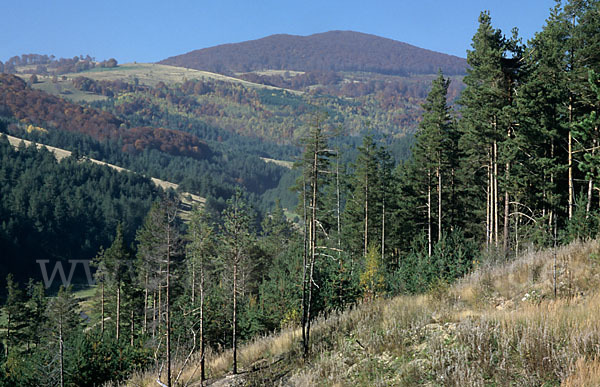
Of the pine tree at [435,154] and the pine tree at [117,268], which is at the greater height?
the pine tree at [435,154]

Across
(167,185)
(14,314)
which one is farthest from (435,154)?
(167,185)

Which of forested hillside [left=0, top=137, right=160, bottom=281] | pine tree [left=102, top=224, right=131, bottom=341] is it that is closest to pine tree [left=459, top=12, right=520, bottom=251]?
pine tree [left=102, top=224, right=131, bottom=341]

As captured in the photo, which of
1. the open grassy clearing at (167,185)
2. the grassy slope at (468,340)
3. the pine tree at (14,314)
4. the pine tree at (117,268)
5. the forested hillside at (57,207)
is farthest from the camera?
the open grassy clearing at (167,185)

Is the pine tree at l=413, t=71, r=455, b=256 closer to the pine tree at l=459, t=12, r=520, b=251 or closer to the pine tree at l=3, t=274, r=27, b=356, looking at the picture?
the pine tree at l=459, t=12, r=520, b=251

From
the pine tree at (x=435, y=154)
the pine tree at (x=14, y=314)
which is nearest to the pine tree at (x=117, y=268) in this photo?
the pine tree at (x=14, y=314)

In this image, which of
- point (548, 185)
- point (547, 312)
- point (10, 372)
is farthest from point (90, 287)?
point (547, 312)

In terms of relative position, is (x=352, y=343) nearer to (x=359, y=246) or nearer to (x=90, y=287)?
(x=359, y=246)

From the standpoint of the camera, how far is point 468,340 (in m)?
6.79

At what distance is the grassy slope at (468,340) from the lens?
569 centimetres

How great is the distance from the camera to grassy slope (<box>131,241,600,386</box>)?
5.69 metres

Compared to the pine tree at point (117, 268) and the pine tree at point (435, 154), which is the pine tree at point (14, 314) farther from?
the pine tree at point (435, 154)

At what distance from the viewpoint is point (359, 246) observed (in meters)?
43.7

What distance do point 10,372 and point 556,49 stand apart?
139ft

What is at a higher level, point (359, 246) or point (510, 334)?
point (510, 334)
